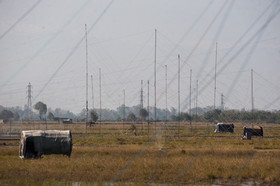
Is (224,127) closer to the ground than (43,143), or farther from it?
closer to the ground

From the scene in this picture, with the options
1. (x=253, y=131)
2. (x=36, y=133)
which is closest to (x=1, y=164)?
(x=36, y=133)

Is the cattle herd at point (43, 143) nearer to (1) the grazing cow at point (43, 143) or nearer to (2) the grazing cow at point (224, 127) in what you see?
(1) the grazing cow at point (43, 143)

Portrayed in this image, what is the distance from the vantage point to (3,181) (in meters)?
26.0

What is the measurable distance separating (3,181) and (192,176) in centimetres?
1161

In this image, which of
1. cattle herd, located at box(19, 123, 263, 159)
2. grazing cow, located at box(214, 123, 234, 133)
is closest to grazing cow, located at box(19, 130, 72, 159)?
cattle herd, located at box(19, 123, 263, 159)

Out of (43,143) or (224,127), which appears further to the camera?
(224,127)

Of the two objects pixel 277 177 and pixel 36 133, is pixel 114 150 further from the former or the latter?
pixel 277 177

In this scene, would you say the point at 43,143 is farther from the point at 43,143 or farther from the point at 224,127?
the point at 224,127

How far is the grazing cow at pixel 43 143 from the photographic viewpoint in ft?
110

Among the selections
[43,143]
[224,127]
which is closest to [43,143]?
[43,143]

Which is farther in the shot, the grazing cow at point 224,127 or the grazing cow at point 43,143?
the grazing cow at point 224,127

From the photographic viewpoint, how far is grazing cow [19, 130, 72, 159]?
33.6 m

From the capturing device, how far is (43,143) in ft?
111

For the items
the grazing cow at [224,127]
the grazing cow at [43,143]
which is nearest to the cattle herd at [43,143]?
the grazing cow at [43,143]
